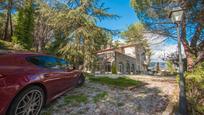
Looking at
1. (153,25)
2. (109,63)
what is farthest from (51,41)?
(153,25)

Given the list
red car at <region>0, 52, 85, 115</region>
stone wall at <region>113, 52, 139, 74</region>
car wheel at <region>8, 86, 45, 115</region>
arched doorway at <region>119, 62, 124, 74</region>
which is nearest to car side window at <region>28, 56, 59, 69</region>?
red car at <region>0, 52, 85, 115</region>

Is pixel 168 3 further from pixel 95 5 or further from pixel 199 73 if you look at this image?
pixel 199 73

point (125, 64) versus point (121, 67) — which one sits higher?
point (125, 64)

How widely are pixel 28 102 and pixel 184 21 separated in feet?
32.2

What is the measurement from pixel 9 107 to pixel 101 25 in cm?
1026

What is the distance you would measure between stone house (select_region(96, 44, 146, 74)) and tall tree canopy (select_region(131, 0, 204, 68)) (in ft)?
23.4

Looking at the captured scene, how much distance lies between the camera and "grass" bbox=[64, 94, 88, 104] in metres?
5.28

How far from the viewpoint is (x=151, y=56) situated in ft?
129

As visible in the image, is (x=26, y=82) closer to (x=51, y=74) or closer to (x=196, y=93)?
(x=51, y=74)

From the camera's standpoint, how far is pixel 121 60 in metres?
26.7

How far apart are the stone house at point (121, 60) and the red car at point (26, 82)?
13812mm

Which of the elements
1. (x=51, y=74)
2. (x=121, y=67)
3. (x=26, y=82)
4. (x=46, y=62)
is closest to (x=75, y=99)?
(x=51, y=74)

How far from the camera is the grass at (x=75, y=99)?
17.3ft

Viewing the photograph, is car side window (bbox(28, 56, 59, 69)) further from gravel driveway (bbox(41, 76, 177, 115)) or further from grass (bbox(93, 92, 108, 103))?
grass (bbox(93, 92, 108, 103))
